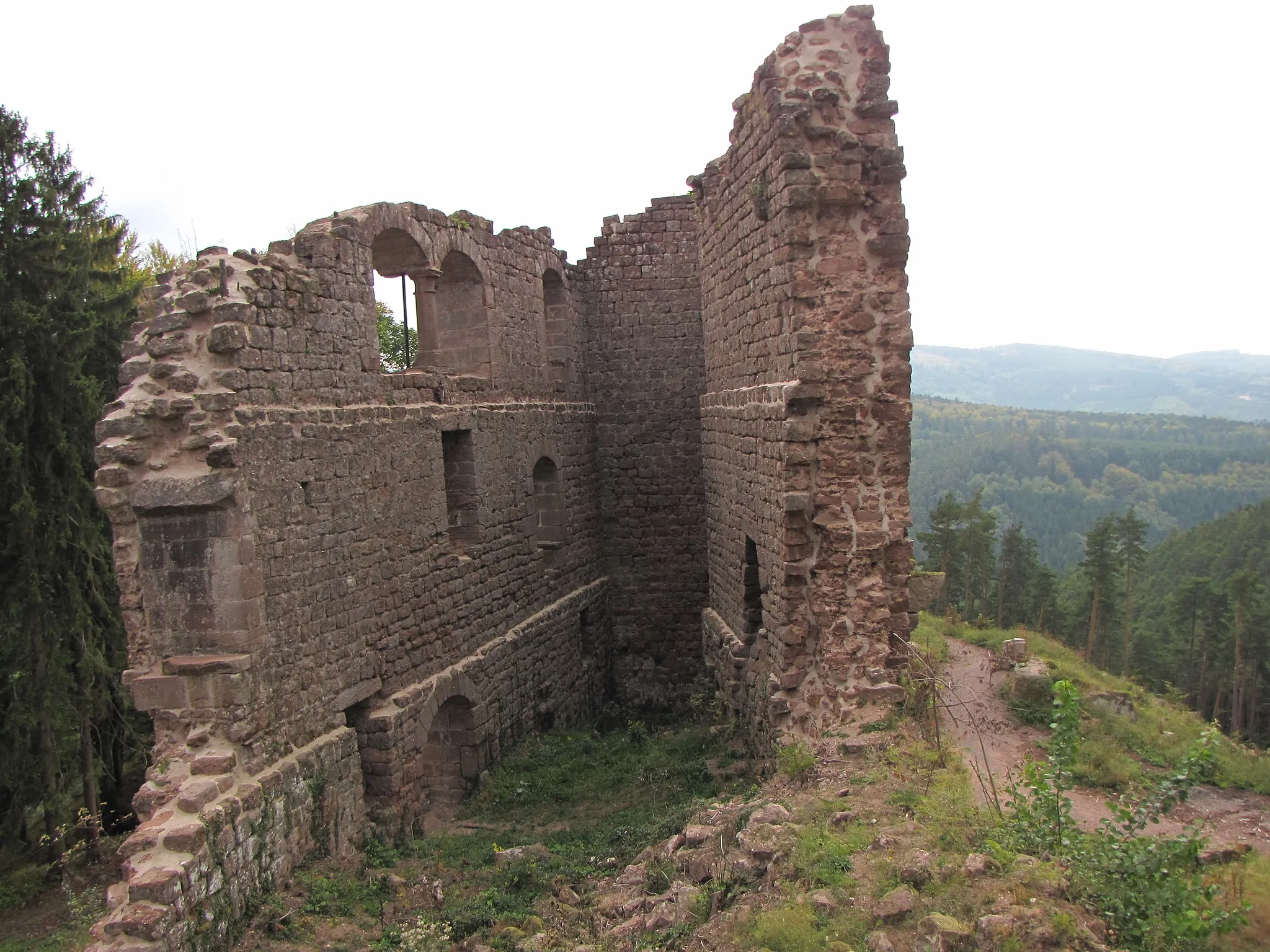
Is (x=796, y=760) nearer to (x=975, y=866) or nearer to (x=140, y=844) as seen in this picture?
(x=975, y=866)

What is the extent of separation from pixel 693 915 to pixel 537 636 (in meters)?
6.91

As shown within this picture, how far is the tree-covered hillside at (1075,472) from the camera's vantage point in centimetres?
10200

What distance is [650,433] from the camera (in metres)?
14.4

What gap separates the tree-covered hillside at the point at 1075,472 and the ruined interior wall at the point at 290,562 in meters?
79.7

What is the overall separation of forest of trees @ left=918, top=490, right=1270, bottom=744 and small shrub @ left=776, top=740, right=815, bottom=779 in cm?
2241

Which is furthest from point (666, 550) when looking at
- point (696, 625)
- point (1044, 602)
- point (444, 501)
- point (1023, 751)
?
point (1044, 602)

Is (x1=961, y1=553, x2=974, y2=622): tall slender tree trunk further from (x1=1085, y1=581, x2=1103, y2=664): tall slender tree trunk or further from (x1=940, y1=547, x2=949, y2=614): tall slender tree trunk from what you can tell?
(x1=1085, y1=581, x2=1103, y2=664): tall slender tree trunk

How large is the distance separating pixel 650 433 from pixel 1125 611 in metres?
27.5

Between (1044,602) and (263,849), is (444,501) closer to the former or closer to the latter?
(263,849)

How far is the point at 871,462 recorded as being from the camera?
7945mm

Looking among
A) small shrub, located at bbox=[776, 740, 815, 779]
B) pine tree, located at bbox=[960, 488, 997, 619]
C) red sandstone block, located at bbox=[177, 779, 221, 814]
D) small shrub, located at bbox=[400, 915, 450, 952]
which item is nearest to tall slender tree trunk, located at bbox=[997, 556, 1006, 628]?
pine tree, located at bbox=[960, 488, 997, 619]

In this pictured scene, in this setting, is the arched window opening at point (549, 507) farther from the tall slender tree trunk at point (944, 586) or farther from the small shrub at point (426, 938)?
the tall slender tree trunk at point (944, 586)

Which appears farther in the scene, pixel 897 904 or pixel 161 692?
pixel 161 692

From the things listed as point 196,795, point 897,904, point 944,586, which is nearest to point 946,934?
point 897,904
